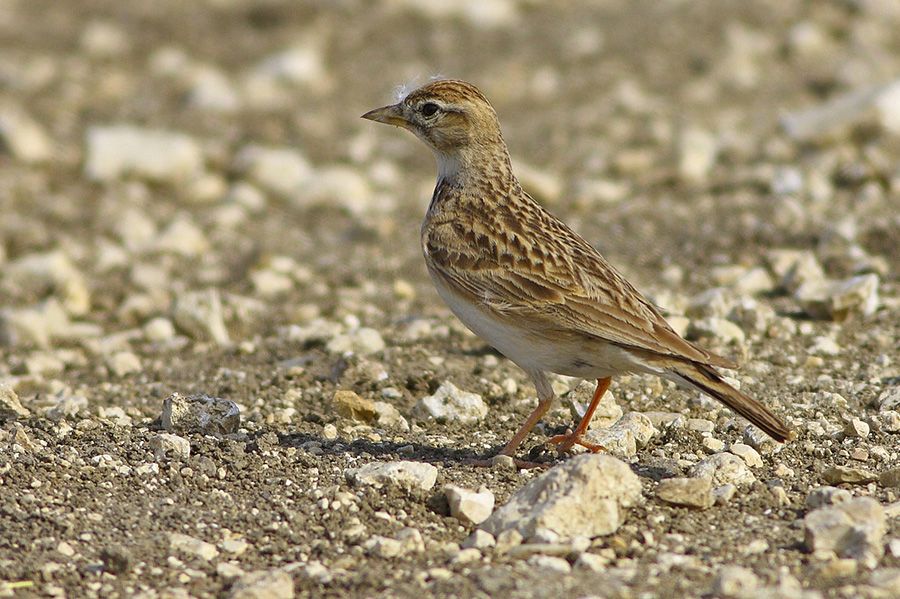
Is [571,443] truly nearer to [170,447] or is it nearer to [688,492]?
[688,492]

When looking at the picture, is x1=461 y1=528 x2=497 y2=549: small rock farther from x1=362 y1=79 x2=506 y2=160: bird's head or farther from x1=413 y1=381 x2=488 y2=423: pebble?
x1=362 y1=79 x2=506 y2=160: bird's head

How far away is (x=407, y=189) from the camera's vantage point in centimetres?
1144

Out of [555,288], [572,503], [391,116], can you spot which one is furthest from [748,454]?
[391,116]

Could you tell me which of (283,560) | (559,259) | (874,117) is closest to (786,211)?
(874,117)

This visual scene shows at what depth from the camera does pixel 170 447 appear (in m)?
5.85

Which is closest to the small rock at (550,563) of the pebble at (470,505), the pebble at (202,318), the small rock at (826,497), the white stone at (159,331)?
the pebble at (470,505)

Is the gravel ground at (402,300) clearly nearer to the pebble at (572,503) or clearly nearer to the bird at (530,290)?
the pebble at (572,503)

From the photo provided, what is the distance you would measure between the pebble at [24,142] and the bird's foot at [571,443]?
24.1ft

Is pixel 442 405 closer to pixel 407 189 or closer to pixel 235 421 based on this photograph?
pixel 235 421

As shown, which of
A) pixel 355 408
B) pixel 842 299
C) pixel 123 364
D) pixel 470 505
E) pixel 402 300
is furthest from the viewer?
pixel 402 300

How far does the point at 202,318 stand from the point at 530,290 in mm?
3016

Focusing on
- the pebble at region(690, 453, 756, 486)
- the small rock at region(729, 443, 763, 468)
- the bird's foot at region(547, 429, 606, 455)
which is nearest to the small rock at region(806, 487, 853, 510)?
the pebble at region(690, 453, 756, 486)

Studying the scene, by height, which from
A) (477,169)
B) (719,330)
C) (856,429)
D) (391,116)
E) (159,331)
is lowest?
(159,331)

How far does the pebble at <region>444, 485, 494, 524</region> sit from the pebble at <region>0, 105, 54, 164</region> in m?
7.92
